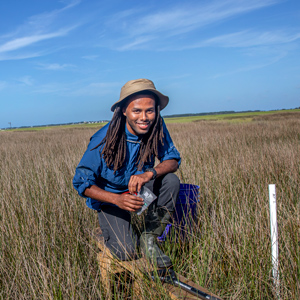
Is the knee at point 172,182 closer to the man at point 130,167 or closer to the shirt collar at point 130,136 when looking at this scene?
the man at point 130,167

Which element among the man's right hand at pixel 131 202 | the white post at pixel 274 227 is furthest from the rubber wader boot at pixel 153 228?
the white post at pixel 274 227

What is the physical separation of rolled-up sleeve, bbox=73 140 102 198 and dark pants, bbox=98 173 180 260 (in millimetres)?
303

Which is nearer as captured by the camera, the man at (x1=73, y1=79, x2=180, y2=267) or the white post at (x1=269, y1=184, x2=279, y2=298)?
the white post at (x1=269, y1=184, x2=279, y2=298)

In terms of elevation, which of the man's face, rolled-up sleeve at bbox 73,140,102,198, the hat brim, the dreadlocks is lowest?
rolled-up sleeve at bbox 73,140,102,198

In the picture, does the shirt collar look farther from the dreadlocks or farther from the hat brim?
the hat brim

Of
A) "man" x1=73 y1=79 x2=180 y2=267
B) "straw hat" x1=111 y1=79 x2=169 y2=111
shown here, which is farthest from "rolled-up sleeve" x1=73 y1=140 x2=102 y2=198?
"straw hat" x1=111 y1=79 x2=169 y2=111

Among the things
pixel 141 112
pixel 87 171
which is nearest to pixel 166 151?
pixel 141 112

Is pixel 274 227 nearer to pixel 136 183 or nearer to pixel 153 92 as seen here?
pixel 136 183

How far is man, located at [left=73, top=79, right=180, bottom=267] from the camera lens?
82.6 inches

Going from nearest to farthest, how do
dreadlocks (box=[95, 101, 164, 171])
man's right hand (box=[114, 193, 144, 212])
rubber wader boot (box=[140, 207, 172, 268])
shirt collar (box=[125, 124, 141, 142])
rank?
man's right hand (box=[114, 193, 144, 212]), rubber wader boot (box=[140, 207, 172, 268]), dreadlocks (box=[95, 101, 164, 171]), shirt collar (box=[125, 124, 141, 142])

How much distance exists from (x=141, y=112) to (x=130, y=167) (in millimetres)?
436

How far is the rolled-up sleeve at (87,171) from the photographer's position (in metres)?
2.09

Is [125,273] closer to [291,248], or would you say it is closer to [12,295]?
[12,295]

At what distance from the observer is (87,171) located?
6.97ft
